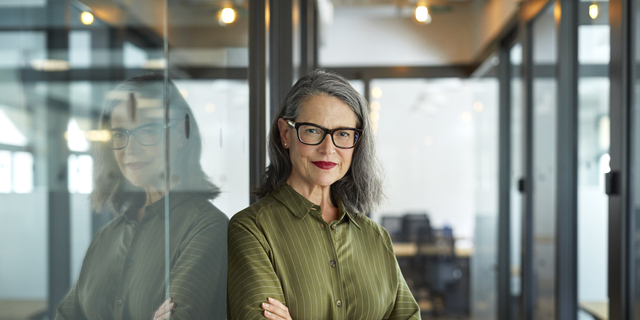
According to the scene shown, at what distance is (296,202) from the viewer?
1359 mm

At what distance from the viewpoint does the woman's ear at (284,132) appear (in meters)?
1.40

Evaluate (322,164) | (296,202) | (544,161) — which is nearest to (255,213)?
(296,202)

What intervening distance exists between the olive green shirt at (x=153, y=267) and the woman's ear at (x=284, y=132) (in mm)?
264

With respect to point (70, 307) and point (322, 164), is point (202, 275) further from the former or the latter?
point (70, 307)

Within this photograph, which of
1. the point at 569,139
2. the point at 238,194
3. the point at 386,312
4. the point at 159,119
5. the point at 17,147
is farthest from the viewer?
the point at 569,139

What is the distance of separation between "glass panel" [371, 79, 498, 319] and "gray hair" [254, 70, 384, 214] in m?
3.95

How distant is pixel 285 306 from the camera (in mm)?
1211

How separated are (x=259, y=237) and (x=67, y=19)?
791 mm

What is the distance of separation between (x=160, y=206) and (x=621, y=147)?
226 cm

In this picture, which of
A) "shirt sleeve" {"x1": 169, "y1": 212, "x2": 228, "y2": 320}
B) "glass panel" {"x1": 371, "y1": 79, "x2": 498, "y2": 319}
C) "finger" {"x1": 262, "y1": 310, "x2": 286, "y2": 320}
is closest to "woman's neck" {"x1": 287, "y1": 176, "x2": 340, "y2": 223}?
"shirt sleeve" {"x1": 169, "y1": 212, "x2": 228, "y2": 320}

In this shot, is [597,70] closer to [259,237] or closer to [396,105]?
[259,237]

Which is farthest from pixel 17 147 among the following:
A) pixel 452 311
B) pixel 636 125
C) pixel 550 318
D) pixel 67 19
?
pixel 452 311

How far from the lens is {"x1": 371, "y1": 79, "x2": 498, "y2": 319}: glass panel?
5496 mm

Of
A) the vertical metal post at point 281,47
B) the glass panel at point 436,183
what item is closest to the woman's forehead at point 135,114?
the vertical metal post at point 281,47
